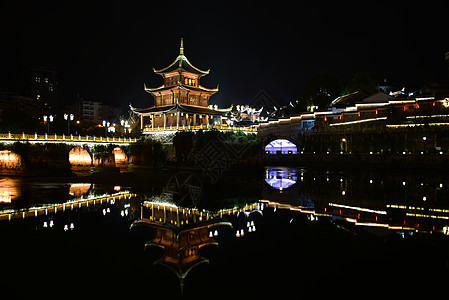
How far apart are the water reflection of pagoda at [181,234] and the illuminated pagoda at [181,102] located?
35.8m

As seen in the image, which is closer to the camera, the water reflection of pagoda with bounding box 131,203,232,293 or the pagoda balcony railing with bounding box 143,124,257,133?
the water reflection of pagoda with bounding box 131,203,232,293

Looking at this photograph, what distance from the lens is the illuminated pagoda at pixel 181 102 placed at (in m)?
50.6

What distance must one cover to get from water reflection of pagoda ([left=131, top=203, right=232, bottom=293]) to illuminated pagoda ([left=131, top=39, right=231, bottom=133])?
35.8 metres

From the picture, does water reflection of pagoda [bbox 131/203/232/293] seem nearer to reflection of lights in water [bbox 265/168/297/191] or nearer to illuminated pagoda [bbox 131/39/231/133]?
reflection of lights in water [bbox 265/168/297/191]

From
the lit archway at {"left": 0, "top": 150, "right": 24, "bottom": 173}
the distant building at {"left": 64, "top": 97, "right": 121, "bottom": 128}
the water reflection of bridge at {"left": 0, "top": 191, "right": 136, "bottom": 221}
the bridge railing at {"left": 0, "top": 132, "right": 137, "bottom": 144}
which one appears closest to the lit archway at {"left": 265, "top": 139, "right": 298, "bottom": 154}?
the bridge railing at {"left": 0, "top": 132, "right": 137, "bottom": 144}

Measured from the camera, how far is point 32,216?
13.9 m

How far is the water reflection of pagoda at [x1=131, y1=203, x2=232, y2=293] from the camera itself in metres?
8.45

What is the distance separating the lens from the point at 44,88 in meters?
122

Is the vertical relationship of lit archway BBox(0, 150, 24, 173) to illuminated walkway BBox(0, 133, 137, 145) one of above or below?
below

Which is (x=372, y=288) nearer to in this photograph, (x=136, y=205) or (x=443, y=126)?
(x=136, y=205)

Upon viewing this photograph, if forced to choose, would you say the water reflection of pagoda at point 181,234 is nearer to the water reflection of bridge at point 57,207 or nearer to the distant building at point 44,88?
the water reflection of bridge at point 57,207

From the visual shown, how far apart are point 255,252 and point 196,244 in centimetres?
178

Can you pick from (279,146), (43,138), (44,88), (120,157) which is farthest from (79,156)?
(44,88)

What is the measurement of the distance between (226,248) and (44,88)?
133 m
